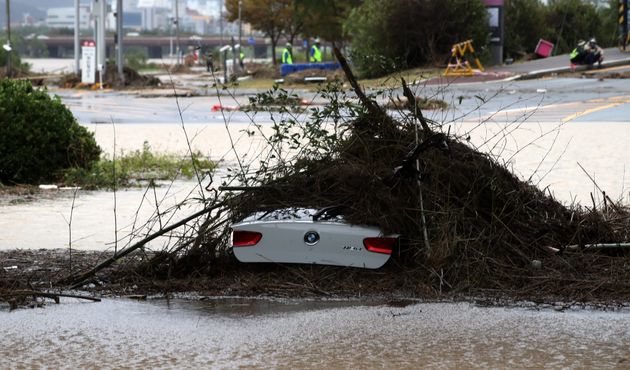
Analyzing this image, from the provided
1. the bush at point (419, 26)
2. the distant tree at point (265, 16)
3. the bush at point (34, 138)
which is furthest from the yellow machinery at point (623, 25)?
the bush at point (34, 138)

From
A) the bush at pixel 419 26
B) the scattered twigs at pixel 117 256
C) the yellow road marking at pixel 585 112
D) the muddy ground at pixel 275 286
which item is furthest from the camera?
the bush at pixel 419 26

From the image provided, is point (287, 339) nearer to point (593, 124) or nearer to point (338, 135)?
point (338, 135)

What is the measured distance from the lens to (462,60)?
4191 centimetres

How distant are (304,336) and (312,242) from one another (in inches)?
44.2

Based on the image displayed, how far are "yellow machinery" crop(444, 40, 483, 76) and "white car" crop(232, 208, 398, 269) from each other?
31156 mm

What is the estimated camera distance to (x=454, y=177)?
8047 millimetres

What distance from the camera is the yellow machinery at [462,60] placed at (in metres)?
39.5

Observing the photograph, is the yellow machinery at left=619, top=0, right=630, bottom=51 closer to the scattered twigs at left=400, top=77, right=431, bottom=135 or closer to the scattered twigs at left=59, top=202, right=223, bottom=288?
the scattered twigs at left=400, top=77, right=431, bottom=135

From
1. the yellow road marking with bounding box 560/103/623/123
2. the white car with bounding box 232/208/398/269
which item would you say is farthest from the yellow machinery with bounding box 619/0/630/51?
the white car with bounding box 232/208/398/269

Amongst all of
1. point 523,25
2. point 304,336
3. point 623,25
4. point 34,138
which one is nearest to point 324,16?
point 304,336

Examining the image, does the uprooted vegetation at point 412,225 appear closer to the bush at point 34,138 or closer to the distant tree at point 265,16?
the bush at point 34,138

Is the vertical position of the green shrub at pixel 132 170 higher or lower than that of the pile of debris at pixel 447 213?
lower

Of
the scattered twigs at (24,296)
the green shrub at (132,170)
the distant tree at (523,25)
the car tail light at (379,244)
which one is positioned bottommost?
the green shrub at (132,170)

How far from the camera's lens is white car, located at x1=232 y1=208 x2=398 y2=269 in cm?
767
